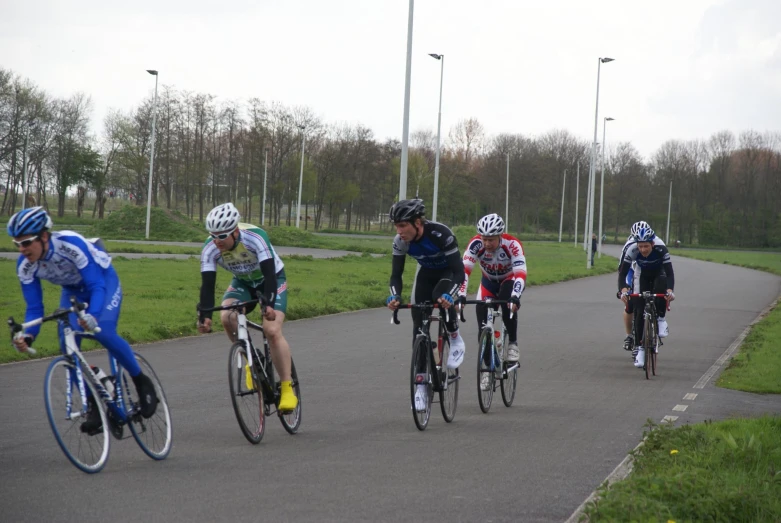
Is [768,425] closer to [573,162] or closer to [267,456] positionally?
[267,456]

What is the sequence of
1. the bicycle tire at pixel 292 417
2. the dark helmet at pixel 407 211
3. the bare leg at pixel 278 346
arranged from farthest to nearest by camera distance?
the dark helmet at pixel 407 211 < the bicycle tire at pixel 292 417 < the bare leg at pixel 278 346

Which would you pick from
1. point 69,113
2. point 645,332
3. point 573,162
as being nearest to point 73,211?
point 69,113

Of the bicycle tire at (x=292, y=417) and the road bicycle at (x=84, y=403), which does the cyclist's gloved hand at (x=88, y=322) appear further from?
the bicycle tire at (x=292, y=417)

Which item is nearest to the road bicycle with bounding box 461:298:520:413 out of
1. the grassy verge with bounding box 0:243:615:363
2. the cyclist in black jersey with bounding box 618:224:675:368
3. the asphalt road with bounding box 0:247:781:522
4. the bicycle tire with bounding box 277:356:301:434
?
the asphalt road with bounding box 0:247:781:522

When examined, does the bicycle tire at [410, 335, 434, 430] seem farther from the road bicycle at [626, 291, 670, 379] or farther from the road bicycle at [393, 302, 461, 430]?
the road bicycle at [626, 291, 670, 379]

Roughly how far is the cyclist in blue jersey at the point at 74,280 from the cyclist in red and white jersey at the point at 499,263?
3.99m

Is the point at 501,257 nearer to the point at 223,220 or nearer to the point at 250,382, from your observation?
the point at 250,382

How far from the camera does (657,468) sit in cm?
602

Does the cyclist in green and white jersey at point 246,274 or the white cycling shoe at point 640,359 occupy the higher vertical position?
the cyclist in green and white jersey at point 246,274

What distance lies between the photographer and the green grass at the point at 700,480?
16.2ft

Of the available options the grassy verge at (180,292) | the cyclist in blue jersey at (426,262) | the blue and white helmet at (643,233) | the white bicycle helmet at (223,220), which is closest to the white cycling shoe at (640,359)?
the blue and white helmet at (643,233)

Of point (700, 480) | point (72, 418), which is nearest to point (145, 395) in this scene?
point (72, 418)

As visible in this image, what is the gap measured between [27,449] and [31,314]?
3.81ft

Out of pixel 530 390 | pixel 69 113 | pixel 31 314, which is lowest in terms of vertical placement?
pixel 530 390
